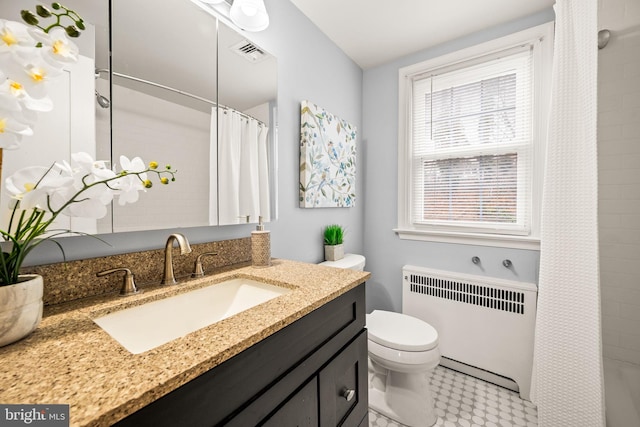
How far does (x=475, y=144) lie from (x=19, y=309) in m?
2.21

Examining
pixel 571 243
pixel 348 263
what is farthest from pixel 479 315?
pixel 348 263

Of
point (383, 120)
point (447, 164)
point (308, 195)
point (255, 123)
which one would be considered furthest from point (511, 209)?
point (255, 123)

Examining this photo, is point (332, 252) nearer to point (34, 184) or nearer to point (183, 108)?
point (183, 108)

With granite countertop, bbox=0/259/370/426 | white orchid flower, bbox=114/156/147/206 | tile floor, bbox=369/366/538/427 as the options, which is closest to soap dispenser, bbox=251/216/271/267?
granite countertop, bbox=0/259/370/426

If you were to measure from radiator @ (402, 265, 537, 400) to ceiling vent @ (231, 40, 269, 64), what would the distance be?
168 cm

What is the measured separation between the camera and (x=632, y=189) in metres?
1.41

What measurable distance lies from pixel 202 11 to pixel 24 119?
34.1 inches

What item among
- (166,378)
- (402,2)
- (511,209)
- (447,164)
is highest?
(402,2)

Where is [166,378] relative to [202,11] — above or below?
below

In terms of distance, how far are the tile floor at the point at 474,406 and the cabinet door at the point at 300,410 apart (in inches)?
38.6

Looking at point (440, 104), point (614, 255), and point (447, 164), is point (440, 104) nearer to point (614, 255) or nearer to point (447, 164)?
point (447, 164)

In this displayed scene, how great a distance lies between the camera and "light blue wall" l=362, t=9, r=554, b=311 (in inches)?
76.3

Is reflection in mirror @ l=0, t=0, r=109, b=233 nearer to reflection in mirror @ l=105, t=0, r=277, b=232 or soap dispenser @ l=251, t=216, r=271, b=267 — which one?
reflection in mirror @ l=105, t=0, r=277, b=232

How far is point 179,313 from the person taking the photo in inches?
33.6
